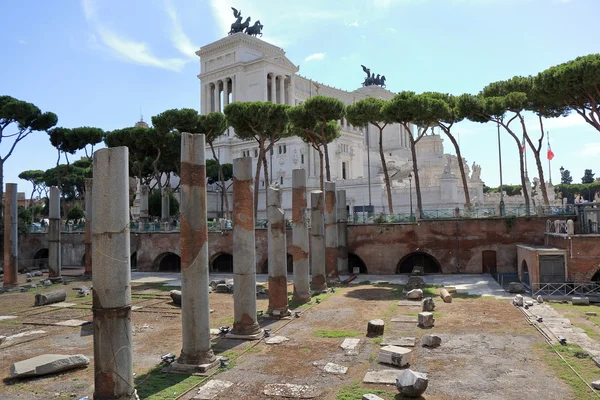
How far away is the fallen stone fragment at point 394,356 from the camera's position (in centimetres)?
1139

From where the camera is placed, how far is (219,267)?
36031 mm

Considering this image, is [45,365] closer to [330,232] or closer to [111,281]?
[111,281]

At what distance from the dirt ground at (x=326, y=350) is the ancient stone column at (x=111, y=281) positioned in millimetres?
1433

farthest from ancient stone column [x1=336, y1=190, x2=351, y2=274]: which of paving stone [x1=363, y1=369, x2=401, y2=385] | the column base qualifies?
the column base

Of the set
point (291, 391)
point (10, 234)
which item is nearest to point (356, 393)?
point (291, 391)

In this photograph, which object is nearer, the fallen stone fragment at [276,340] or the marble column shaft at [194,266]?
the marble column shaft at [194,266]

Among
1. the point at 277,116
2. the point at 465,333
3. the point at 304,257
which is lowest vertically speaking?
the point at 465,333

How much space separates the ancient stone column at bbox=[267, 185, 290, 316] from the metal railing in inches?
448

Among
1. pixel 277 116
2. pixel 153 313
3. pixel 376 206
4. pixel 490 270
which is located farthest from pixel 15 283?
pixel 376 206

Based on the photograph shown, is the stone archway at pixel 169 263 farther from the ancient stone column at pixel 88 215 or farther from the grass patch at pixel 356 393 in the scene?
the grass patch at pixel 356 393

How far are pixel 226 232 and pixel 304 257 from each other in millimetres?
15254

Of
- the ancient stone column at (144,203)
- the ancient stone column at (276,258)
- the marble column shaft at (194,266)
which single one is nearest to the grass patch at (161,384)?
the marble column shaft at (194,266)

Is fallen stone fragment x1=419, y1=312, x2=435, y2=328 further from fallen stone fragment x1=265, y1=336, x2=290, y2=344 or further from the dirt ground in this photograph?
fallen stone fragment x1=265, y1=336, x2=290, y2=344

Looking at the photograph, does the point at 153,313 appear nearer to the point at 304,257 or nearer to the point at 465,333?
the point at 304,257
